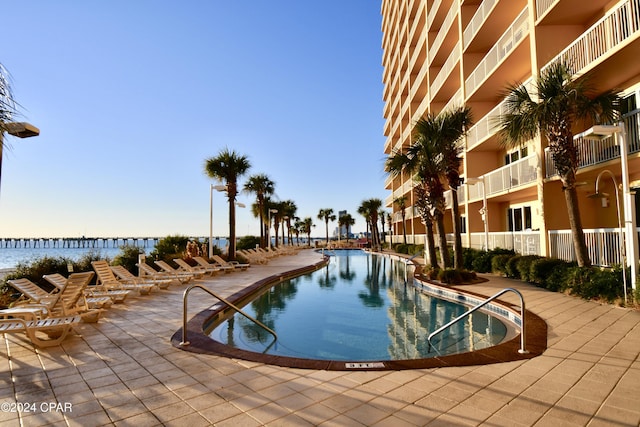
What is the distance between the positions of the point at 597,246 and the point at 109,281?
45.8 feet

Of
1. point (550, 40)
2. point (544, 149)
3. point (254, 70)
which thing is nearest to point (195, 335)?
point (544, 149)

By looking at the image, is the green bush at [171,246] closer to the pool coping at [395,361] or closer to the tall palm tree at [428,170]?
the tall palm tree at [428,170]

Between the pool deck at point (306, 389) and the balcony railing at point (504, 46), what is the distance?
42.4 ft

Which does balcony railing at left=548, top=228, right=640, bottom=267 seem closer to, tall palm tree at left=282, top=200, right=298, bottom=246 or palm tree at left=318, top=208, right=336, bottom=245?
tall palm tree at left=282, top=200, right=298, bottom=246

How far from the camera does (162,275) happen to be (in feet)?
42.3

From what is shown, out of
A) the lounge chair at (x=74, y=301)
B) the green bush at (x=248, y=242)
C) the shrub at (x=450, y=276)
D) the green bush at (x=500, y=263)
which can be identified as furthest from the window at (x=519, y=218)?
the green bush at (x=248, y=242)

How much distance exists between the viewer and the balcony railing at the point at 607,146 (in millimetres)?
9078

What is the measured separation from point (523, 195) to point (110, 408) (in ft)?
53.9

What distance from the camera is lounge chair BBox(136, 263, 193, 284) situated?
40.0 feet

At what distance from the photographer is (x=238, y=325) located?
801 centimetres

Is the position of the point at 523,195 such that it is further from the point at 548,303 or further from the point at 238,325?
the point at 238,325

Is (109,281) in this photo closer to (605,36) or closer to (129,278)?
(129,278)

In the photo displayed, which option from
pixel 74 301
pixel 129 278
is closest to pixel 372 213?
pixel 129 278

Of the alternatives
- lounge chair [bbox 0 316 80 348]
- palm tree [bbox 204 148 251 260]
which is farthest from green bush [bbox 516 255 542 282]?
palm tree [bbox 204 148 251 260]
